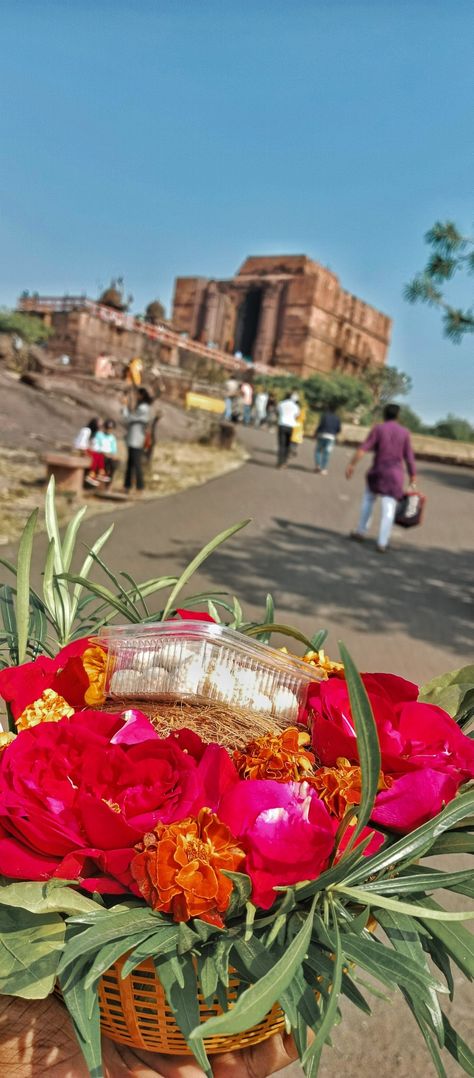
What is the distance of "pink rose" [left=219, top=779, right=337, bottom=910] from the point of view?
0.87 m

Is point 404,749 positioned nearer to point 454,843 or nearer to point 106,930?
point 454,843

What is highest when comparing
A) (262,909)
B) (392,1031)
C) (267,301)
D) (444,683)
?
(267,301)

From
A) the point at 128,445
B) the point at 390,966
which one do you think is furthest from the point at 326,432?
the point at 390,966

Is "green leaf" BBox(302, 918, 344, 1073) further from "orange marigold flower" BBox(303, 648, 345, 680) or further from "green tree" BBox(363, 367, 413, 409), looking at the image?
"green tree" BBox(363, 367, 413, 409)

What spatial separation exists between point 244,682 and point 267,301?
42187 mm

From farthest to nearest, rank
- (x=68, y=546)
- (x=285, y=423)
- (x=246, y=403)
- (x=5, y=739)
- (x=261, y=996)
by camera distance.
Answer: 1. (x=246, y=403)
2. (x=285, y=423)
3. (x=68, y=546)
4. (x=5, y=739)
5. (x=261, y=996)

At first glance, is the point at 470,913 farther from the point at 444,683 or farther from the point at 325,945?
the point at 444,683

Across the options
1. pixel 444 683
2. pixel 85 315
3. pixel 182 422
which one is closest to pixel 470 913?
pixel 444 683

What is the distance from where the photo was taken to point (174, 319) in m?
45.0

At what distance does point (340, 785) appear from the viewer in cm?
96

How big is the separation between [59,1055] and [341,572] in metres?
6.30

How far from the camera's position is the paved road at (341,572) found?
1.85 meters

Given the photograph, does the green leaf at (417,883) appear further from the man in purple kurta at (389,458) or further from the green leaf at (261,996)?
the man in purple kurta at (389,458)

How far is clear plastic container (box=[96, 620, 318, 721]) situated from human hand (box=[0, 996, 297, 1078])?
1.29ft
